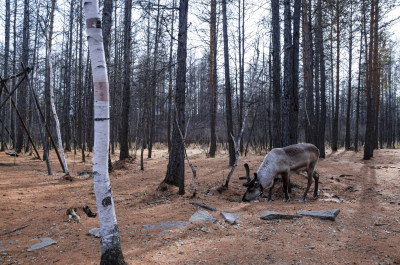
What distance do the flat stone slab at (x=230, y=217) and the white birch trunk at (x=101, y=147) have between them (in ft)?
8.82

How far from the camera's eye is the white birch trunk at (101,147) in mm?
3283

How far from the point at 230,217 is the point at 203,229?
775mm

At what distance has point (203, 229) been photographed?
5219 mm

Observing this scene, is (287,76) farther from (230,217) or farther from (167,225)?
(167,225)

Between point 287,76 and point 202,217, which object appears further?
point 287,76

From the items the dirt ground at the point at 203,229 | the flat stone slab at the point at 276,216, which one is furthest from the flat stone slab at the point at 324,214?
the flat stone slab at the point at 276,216

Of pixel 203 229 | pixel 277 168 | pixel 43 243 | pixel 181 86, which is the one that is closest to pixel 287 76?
pixel 277 168

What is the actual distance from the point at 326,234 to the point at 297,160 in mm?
3298

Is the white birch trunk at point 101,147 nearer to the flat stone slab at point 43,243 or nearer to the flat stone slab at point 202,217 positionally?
the flat stone slab at point 43,243

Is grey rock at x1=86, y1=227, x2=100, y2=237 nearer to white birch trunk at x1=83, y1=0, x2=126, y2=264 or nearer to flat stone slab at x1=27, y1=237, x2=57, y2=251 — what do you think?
flat stone slab at x1=27, y1=237, x2=57, y2=251

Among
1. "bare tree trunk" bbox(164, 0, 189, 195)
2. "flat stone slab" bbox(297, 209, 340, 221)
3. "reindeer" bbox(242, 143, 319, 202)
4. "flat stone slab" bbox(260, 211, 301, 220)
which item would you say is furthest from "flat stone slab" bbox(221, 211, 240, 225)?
"bare tree trunk" bbox(164, 0, 189, 195)

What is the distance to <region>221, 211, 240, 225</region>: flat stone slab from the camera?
217 inches

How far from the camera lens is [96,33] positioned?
3.41 meters

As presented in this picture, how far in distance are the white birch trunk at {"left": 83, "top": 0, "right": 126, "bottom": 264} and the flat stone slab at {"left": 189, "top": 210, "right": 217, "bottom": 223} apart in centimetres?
247
